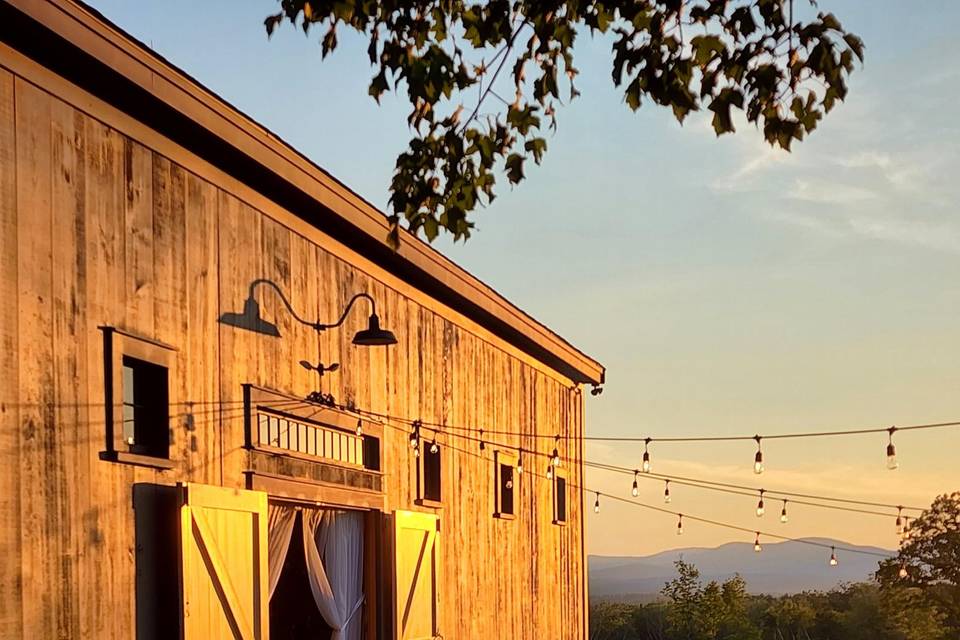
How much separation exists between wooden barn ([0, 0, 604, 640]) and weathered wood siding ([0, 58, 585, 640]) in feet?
0.05

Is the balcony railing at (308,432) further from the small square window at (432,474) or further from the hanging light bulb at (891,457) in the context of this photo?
the hanging light bulb at (891,457)

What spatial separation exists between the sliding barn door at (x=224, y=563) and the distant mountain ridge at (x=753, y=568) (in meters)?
147

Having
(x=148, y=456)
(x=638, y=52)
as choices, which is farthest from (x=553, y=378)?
(x=638, y=52)

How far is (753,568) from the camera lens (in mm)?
177750

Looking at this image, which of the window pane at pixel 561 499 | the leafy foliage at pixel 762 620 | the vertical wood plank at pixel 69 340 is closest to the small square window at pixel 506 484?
the window pane at pixel 561 499

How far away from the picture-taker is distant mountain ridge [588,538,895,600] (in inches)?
6324

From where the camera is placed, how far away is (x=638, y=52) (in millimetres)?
5211

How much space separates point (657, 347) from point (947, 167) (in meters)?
9.33

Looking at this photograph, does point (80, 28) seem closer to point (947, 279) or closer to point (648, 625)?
point (947, 279)

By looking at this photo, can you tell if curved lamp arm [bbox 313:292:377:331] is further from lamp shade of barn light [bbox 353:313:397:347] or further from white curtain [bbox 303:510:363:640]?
white curtain [bbox 303:510:363:640]

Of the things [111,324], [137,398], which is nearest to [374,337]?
[137,398]

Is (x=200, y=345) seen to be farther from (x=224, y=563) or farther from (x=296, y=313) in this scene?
(x=296, y=313)

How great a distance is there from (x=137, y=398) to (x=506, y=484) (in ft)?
25.8

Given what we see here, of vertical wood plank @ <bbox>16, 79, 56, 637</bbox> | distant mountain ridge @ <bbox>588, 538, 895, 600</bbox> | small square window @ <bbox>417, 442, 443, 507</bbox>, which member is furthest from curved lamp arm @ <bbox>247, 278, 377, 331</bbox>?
distant mountain ridge @ <bbox>588, 538, 895, 600</bbox>
